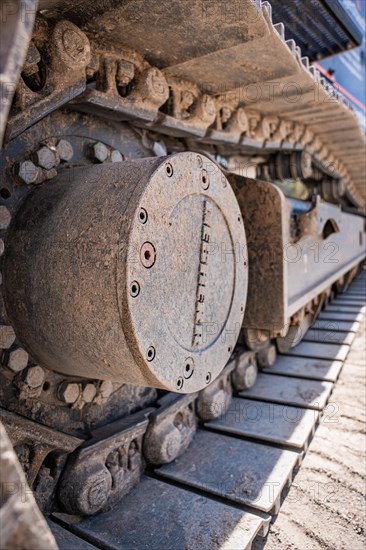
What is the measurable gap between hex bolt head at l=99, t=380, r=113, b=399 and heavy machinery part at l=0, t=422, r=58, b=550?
1.11 m

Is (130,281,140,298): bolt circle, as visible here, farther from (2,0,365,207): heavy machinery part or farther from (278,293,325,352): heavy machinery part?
(278,293,325,352): heavy machinery part

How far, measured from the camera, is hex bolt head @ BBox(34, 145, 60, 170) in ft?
5.17

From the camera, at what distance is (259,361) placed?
9.62 ft

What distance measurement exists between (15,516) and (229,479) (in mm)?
1380

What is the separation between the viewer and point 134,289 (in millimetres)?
1279

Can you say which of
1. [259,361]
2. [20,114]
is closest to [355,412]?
[259,361]

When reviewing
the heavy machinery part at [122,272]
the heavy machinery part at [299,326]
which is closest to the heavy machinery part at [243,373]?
the heavy machinery part at [299,326]

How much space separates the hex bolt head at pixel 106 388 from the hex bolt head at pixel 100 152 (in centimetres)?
80

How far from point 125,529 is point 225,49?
1.65 metres

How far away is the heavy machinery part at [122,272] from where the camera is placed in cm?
129

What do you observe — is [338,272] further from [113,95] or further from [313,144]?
[113,95]

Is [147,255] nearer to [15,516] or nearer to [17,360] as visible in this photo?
[17,360]

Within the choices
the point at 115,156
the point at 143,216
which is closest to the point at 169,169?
the point at 143,216

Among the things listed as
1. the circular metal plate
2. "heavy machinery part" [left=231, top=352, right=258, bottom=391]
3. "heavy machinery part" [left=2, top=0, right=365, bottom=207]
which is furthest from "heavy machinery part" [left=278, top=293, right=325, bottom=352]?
the circular metal plate
